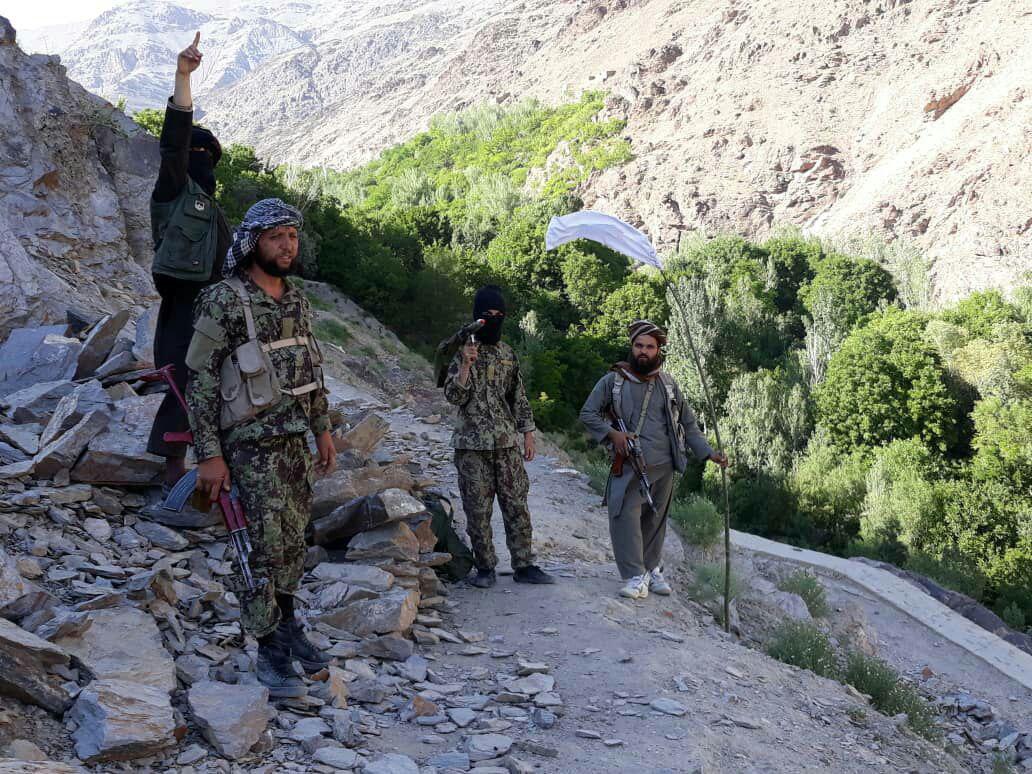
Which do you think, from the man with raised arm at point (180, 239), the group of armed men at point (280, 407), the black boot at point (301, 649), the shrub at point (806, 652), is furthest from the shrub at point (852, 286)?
the black boot at point (301, 649)

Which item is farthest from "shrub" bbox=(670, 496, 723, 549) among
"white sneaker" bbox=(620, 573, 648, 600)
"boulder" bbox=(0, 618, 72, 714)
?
"boulder" bbox=(0, 618, 72, 714)

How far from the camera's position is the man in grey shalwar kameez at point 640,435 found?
5.47 m

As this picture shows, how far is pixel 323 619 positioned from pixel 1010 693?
26.9 feet

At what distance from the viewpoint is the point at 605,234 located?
6047mm

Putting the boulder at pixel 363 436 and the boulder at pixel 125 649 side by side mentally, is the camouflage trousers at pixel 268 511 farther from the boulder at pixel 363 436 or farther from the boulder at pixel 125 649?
the boulder at pixel 363 436

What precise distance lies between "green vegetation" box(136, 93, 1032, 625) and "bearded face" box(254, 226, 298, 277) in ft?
23.6

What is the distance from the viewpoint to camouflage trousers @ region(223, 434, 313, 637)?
3.09 metres

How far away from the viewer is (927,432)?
25984 mm

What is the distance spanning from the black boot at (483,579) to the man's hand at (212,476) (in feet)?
8.50

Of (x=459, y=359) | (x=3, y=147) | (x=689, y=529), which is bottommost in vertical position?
(x=689, y=529)

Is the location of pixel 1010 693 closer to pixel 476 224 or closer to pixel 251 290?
pixel 251 290

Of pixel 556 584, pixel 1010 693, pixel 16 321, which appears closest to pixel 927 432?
pixel 1010 693

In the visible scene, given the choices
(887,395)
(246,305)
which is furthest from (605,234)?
(887,395)

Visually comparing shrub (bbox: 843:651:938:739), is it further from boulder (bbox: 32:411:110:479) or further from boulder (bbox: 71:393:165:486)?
boulder (bbox: 32:411:110:479)
